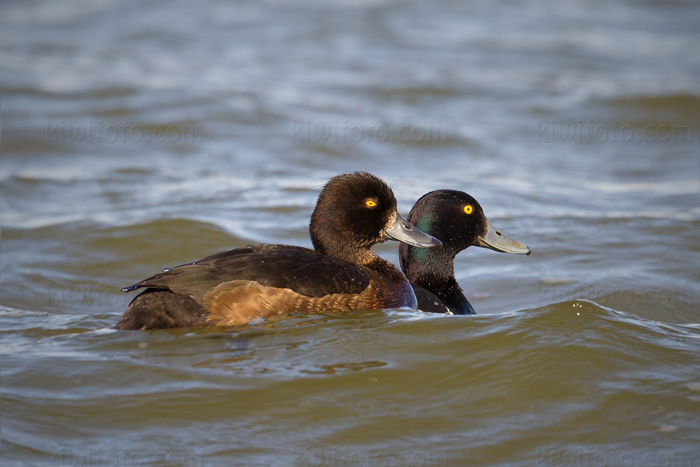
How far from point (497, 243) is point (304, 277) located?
7.08 ft

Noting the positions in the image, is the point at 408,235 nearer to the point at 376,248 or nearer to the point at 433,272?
the point at 433,272

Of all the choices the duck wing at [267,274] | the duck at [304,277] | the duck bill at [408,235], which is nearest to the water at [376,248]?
the duck at [304,277]

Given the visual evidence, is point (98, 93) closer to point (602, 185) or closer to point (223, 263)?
point (602, 185)

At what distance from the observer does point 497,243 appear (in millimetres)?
7402

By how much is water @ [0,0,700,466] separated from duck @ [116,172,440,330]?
137mm

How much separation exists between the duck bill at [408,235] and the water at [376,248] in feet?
2.39

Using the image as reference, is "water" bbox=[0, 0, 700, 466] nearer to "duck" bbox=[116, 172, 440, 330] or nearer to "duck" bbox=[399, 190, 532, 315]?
"duck" bbox=[116, 172, 440, 330]

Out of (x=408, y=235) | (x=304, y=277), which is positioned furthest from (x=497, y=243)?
(x=304, y=277)

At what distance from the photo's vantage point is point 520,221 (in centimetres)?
994

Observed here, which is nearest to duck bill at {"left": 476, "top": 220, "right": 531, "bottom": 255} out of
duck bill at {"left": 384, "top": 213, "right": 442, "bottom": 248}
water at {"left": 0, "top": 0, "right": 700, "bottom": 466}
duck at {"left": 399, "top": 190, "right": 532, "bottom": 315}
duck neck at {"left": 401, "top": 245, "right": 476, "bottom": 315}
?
duck at {"left": 399, "top": 190, "right": 532, "bottom": 315}

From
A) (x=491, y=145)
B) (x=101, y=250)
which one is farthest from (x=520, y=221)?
(x=101, y=250)

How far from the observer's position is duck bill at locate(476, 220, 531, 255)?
24.2 feet

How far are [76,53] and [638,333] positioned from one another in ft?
49.0

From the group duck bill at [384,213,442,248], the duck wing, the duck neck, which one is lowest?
the duck neck
